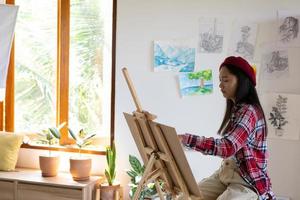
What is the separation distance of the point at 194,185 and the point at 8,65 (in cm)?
A: 287

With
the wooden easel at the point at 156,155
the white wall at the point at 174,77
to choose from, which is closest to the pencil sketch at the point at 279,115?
the white wall at the point at 174,77

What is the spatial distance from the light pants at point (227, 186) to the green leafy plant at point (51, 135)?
6.26 ft

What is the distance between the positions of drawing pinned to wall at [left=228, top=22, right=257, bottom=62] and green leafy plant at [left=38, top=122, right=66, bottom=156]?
71.7 inches

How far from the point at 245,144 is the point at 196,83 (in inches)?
61.5

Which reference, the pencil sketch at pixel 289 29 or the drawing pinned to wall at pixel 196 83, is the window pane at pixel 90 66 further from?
the pencil sketch at pixel 289 29

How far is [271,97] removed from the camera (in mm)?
3734

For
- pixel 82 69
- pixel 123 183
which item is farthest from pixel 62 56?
pixel 123 183

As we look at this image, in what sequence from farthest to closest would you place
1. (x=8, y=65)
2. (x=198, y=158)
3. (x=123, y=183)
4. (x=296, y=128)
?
(x=8, y=65)
(x=123, y=183)
(x=198, y=158)
(x=296, y=128)

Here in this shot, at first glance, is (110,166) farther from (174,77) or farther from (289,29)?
(289,29)

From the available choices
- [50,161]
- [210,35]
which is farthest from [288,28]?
[50,161]

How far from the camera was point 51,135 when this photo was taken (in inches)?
169

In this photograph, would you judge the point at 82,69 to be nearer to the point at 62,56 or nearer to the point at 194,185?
the point at 62,56

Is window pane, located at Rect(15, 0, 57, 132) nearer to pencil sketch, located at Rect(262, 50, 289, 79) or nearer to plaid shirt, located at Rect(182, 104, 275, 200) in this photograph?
pencil sketch, located at Rect(262, 50, 289, 79)

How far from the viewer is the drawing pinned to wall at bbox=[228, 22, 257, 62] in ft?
12.4
